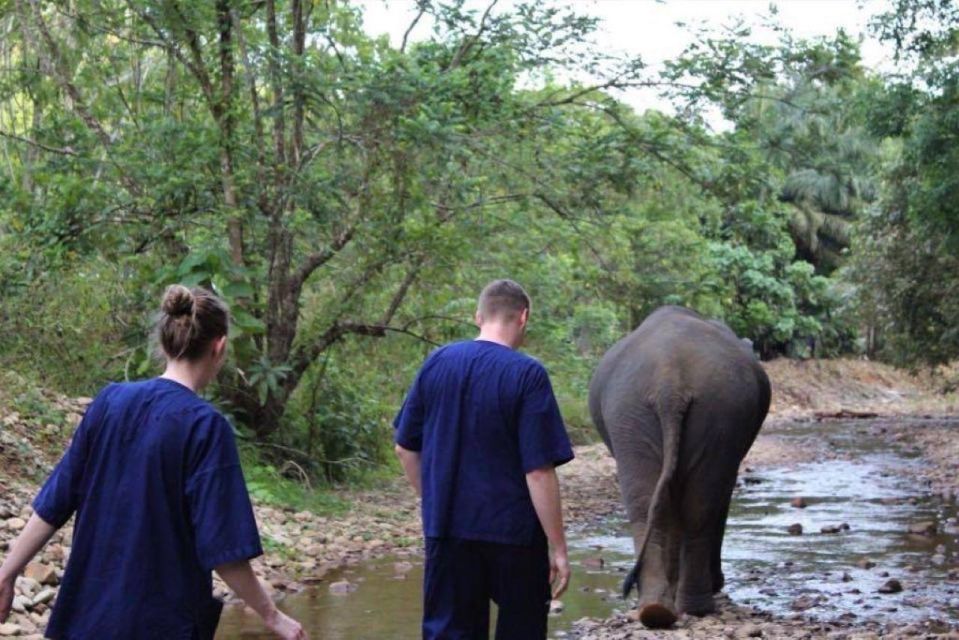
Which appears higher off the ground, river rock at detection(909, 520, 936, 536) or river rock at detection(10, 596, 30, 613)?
river rock at detection(10, 596, 30, 613)

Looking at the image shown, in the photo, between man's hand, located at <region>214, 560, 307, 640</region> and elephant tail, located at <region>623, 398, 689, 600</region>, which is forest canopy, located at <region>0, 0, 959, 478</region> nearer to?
elephant tail, located at <region>623, 398, 689, 600</region>

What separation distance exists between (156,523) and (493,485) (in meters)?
1.67

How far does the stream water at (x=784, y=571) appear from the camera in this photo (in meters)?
8.51

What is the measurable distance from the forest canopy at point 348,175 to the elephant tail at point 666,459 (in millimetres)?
4728

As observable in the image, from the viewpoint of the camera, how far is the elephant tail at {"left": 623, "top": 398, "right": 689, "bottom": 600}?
8.12m

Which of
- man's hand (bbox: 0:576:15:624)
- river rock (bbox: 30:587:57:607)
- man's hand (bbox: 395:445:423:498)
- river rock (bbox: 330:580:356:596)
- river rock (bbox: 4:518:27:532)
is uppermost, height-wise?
man's hand (bbox: 395:445:423:498)

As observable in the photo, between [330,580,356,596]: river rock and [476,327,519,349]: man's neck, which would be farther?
[330,580,356,596]: river rock

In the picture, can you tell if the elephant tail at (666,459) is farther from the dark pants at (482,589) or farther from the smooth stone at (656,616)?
the dark pants at (482,589)

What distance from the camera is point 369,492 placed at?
14.7 meters

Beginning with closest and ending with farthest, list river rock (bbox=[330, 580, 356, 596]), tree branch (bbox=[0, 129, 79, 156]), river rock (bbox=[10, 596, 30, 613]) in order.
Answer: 1. river rock (bbox=[10, 596, 30, 613])
2. river rock (bbox=[330, 580, 356, 596])
3. tree branch (bbox=[0, 129, 79, 156])

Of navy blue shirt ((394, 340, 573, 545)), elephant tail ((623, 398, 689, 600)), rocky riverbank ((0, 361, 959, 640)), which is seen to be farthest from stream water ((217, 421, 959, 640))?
navy blue shirt ((394, 340, 573, 545))

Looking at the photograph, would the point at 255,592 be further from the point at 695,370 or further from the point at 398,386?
the point at 398,386

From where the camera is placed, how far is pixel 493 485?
5316 mm

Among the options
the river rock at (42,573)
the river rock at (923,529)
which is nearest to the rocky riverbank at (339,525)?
the river rock at (42,573)
